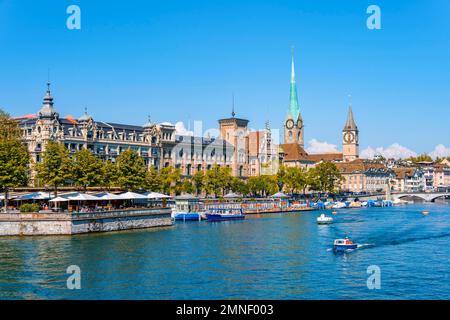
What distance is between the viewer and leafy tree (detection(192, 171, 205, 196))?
142250mm

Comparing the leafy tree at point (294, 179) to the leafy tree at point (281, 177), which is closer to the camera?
the leafy tree at point (281, 177)

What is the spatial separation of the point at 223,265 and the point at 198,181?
89.3m

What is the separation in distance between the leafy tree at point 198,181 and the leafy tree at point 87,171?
5082 centimetres

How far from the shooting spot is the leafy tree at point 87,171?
88500 mm

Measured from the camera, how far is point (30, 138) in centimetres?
11762

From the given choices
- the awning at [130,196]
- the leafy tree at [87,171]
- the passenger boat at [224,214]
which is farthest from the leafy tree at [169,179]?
the awning at [130,196]

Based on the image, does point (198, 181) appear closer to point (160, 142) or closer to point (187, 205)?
point (160, 142)

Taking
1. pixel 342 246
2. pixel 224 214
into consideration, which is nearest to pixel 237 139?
pixel 224 214

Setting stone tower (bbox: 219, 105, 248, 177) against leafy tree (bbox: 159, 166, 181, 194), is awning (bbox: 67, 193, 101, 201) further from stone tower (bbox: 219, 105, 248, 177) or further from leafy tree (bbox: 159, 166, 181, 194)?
stone tower (bbox: 219, 105, 248, 177)

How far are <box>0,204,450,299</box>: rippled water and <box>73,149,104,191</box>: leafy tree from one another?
13.3 metres

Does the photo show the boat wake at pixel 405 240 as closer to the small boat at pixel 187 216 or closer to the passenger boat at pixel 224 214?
the passenger boat at pixel 224 214
